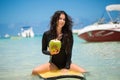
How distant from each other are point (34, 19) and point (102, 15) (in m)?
2.25

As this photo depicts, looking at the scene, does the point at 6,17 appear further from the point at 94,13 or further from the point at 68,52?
the point at 68,52

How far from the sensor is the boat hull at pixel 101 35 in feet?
32.3

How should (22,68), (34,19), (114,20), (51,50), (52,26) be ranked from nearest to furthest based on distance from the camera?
(51,50) < (52,26) < (22,68) < (114,20) < (34,19)

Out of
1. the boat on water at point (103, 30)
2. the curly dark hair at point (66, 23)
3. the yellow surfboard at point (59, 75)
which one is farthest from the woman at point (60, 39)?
the boat on water at point (103, 30)

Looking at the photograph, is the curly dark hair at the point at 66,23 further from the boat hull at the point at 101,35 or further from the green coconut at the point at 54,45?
the boat hull at the point at 101,35

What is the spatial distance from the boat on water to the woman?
636 centimetres

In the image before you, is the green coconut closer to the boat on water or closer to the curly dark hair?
the curly dark hair

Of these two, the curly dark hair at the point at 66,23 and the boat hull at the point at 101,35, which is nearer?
the curly dark hair at the point at 66,23

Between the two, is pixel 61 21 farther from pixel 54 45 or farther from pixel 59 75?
pixel 59 75

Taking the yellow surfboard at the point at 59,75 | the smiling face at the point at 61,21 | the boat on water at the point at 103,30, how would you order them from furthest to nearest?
the boat on water at the point at 103,30 < the smiling face at the point at 61,21 < the yellow surfboard at the point at 59,75

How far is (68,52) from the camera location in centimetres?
340

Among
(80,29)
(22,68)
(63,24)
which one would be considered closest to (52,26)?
(63,24)

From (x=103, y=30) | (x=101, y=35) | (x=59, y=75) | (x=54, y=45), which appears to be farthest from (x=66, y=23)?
(x=101, y=35)

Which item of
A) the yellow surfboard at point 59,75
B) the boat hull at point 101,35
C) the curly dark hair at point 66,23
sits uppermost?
the curly dark hair at point 66,23
